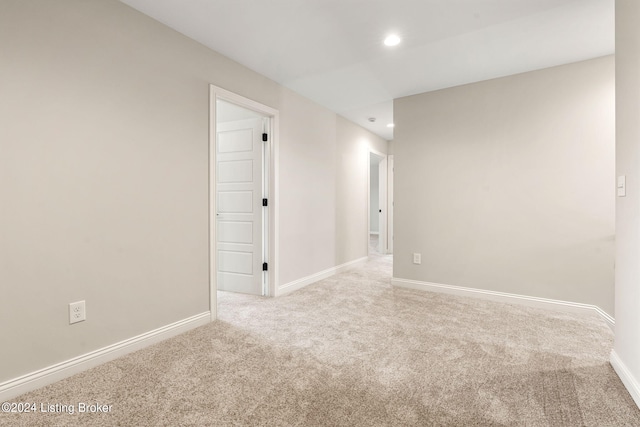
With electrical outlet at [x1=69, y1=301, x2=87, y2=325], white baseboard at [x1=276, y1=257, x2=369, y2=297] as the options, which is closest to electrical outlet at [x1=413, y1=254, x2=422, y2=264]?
white baseboard at [x1=276, y1=257, x2=369, y2=297]

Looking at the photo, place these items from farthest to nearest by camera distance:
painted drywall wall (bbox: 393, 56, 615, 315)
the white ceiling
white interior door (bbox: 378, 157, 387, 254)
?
1. white interior door (bbox: 378, 157, 387, 254)
2. painted drywall wall (bbox: 393, 56, 615, 315)
3. the white ceiling

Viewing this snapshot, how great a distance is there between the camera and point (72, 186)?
1.86 metres

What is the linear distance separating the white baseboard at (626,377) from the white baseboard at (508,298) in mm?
940

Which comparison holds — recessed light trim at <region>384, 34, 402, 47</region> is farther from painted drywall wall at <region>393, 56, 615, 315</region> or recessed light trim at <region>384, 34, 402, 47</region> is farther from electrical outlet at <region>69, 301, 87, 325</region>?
electrical outlet at <region>69, 301, 87, 325</region>

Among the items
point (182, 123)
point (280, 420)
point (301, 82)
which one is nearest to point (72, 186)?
point (182, 123)

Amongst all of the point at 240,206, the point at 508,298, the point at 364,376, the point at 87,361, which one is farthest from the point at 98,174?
the point at 508,298

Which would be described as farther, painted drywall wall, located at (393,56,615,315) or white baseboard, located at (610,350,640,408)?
painted drywall wall, located at (393,56,615,315)

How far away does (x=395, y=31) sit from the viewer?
7.93 feet

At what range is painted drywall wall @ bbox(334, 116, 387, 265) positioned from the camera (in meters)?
4.83

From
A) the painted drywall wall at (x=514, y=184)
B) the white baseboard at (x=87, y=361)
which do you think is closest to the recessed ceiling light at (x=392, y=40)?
the painted drywall wall at (x=514, y=184)

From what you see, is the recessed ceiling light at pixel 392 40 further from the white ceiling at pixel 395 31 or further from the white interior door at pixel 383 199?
the white interior door at pixel 383 199

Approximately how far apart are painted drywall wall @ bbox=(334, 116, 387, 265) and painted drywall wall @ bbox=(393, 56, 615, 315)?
3.58 feet

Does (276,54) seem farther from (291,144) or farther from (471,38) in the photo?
(471,38)

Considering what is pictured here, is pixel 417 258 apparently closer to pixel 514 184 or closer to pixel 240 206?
pixel 514 184
